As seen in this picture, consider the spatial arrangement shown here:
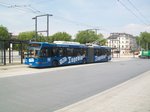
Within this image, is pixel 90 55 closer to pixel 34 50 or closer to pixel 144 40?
pixel 34 50

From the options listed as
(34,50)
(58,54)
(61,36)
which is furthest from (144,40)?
(34,50)

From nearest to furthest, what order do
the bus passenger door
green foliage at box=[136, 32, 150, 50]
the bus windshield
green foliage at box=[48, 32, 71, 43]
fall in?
the bus windshield
the bus passenger door
green foliage at box=[48, 32, 71, 43]
green foliage at box=[136, 32, 150, 50]

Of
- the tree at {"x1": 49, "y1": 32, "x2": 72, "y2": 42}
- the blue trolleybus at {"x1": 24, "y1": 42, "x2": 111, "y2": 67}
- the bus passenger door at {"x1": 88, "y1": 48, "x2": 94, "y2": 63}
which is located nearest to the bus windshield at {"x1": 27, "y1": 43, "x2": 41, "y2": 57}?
the blue trolleybus at {"x1": 24, "y1": 42, "x2": 111, "y2": 67}

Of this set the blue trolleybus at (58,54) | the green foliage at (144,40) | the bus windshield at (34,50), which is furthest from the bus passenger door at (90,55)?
the green foliage at (144,40)

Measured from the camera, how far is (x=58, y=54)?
30.7m

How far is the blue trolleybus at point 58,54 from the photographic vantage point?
1095 inches

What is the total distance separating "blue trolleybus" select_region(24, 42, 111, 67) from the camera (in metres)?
27.8

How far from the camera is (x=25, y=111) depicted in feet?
26.4

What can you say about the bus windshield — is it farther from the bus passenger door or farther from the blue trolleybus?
the bus passenger door

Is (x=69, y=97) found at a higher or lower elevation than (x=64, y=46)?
lower

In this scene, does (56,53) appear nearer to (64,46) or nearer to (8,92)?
(64,46)

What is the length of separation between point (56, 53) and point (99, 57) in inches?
549

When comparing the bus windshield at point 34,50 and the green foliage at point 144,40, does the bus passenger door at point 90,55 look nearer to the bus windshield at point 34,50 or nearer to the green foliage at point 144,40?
the bus windshield at point 34,50

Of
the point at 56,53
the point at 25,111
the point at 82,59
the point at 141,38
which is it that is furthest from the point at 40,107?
the point at 141,38
